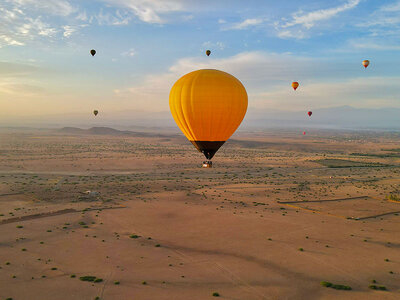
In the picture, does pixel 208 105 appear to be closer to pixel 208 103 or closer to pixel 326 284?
pixel 208 103

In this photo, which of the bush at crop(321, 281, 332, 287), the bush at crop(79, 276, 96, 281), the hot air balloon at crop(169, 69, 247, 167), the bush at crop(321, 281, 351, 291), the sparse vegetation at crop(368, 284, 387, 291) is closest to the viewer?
the sparse vegetation at crop(368, 284, 387, 291)

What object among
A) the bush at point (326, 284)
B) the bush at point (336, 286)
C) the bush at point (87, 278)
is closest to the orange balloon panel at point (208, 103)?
the bush at point (87, 278)

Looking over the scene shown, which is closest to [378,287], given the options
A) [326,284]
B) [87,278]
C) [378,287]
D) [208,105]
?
[378,287]

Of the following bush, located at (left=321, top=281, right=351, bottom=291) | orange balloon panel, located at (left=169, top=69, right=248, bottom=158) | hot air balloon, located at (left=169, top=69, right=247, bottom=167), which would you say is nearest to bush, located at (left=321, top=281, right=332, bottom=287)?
bush, located at (left=321, top=281, right=351, bottom=291)

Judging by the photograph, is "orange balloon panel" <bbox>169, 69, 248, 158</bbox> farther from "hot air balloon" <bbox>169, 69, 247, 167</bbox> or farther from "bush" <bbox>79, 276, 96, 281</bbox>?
"bush" <bbox>79, 276, 96, 281</bbox>

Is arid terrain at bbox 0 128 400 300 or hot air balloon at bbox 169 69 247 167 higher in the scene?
hot air balloon at bbox 169 69 247 167

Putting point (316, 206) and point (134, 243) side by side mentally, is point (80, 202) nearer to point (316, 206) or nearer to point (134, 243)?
point (134, 243)

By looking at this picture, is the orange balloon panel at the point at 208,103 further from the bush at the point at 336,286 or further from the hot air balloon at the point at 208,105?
the bush at the point at 336,286
